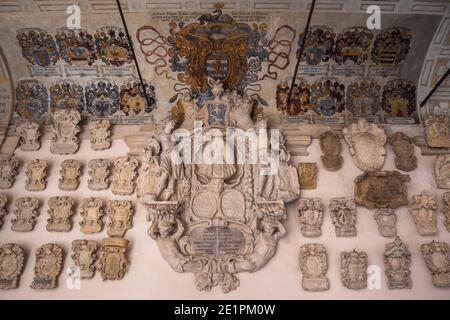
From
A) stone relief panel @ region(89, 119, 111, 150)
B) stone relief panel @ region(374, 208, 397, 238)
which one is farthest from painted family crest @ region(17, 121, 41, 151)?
stone relief panel @ region(374, 208, 397, 238)

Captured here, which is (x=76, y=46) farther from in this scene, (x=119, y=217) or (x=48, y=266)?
(x=48, y=266)

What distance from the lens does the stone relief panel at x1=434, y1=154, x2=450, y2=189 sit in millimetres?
7461

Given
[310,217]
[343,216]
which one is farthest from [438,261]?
[310,217]

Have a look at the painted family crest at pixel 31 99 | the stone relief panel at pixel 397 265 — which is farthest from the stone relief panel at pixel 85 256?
the stone relief panel at pixel 397 265

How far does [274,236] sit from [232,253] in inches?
28.4

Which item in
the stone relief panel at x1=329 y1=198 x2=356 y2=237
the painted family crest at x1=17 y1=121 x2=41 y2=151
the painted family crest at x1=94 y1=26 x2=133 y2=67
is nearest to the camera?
the stone relief panel at x1=329 y1=198 x2=356 y2=237

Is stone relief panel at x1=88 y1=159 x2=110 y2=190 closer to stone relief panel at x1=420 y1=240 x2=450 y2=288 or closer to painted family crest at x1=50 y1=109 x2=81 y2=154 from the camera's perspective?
painted family crest at x1=50 y1=109 x2=81 y2=154

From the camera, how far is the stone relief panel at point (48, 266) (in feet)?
22.0

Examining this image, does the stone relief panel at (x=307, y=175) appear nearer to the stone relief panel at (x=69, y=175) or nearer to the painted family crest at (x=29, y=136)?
the stone relief panel at (x=69, y=175)

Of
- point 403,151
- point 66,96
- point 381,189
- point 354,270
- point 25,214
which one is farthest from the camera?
point 66,96

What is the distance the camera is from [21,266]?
680cm

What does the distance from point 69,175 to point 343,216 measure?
15.5ft

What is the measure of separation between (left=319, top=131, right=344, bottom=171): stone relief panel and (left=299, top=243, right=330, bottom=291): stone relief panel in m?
1.47

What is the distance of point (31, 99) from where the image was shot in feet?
26.7
